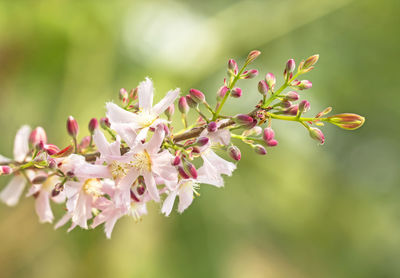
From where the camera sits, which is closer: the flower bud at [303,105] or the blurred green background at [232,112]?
the flower bud at [303,105]

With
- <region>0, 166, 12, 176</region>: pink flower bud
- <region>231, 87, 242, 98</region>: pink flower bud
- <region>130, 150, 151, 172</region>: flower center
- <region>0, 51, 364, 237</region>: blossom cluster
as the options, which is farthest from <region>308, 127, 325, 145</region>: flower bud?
<region>0, 166, 12, 176</region>: pink flower bud

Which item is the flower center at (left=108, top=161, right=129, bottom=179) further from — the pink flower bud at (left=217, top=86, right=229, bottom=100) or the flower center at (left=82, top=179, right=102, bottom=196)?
the pink flower bud at (left=217, top=86, right=229, bottom=100)

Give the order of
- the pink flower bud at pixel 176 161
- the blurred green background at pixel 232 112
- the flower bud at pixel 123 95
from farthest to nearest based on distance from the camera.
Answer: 1. the blurred green background at pixel 232 112
2. the flower bud at pixel 123 95
3. the pink flower bud at pixel 176 161

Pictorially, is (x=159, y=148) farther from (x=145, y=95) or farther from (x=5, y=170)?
(x=5, y=170)

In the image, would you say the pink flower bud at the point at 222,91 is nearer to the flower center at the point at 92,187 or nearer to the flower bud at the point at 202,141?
the flower bud at the point at 202,141

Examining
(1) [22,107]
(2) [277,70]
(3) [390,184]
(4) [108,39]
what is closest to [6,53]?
(1) [22,107]

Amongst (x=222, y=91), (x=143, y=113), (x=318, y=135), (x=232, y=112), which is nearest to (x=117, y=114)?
(x=143, y=113)

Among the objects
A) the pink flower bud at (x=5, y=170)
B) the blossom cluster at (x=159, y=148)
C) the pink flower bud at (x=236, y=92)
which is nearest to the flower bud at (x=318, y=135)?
the blossom cluster at (x=159, y=148)

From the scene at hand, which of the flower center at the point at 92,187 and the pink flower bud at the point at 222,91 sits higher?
the pink flower bud at the point at 222,91
